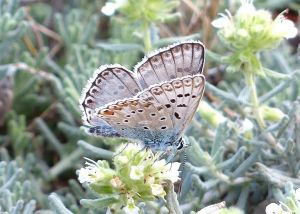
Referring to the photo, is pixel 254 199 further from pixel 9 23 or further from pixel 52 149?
pixel 9 23

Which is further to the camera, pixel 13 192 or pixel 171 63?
pixel 13 192

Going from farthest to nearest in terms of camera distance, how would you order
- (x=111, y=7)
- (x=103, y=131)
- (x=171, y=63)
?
1. (x=111, y=7)
2. (x=103, y=131)
3. (x=171, y=63)

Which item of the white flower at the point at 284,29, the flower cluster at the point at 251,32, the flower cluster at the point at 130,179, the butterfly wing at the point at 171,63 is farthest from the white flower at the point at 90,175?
the white flower at the point at 284,29

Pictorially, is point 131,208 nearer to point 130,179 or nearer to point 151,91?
point 130,179

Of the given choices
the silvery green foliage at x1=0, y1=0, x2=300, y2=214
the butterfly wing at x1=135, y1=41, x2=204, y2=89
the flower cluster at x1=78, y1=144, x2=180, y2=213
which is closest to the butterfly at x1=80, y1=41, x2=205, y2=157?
the butterfly wing at x1=135, y1=41, x2=204, y2=89

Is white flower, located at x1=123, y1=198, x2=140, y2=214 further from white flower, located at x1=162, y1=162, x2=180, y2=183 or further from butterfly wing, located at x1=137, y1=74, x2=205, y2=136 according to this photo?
butterfly wing, located at x1=137, y1=74, x2=205, y2=136

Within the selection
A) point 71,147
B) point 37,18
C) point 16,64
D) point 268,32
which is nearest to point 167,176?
point 268,32

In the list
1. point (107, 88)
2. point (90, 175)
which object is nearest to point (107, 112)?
point (107, 88)
